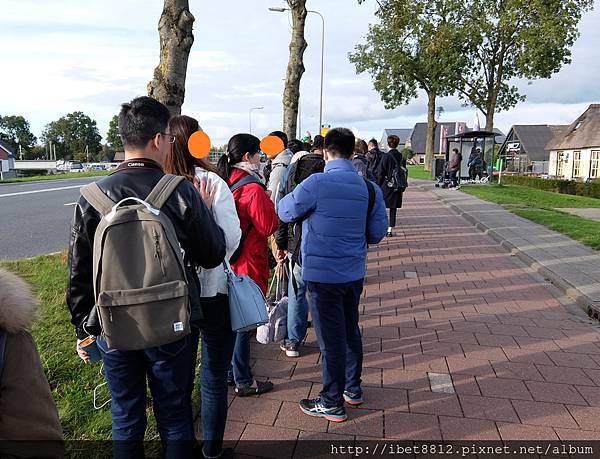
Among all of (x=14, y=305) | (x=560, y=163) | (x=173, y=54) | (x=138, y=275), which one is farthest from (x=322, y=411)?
(x=560, y=163)

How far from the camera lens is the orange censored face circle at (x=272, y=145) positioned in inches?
209

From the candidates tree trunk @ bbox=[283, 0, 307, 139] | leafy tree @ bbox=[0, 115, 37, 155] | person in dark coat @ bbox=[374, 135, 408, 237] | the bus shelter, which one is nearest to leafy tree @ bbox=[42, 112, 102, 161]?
leafy tree @ bbox=[0, 115, 37, 155]

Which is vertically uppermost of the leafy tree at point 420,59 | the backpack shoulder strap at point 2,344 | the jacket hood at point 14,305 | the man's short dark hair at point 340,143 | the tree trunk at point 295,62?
the leafy tree at point 420,59

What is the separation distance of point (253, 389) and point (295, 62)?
8.96 m

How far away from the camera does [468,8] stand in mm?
30875

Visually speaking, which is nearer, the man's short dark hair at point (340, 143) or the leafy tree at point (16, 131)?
the man's short dark hair at point (340, 143)

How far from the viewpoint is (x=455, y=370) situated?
158 inches

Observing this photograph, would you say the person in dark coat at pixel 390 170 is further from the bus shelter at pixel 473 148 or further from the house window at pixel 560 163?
the house window at pixel 560 163

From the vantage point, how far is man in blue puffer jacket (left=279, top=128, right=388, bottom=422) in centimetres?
308

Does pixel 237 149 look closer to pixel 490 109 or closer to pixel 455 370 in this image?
pixel 455 370

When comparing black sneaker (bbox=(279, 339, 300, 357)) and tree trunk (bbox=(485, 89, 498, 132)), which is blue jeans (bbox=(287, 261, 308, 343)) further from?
tree trunk (bbox=(485, 89, 498, 132))

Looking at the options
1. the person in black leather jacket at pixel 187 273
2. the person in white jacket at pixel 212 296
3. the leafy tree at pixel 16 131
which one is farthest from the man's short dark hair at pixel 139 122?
the leafy tree at pixel 16 131

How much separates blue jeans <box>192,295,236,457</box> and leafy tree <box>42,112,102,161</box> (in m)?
125

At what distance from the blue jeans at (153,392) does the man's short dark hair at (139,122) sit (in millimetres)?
879
